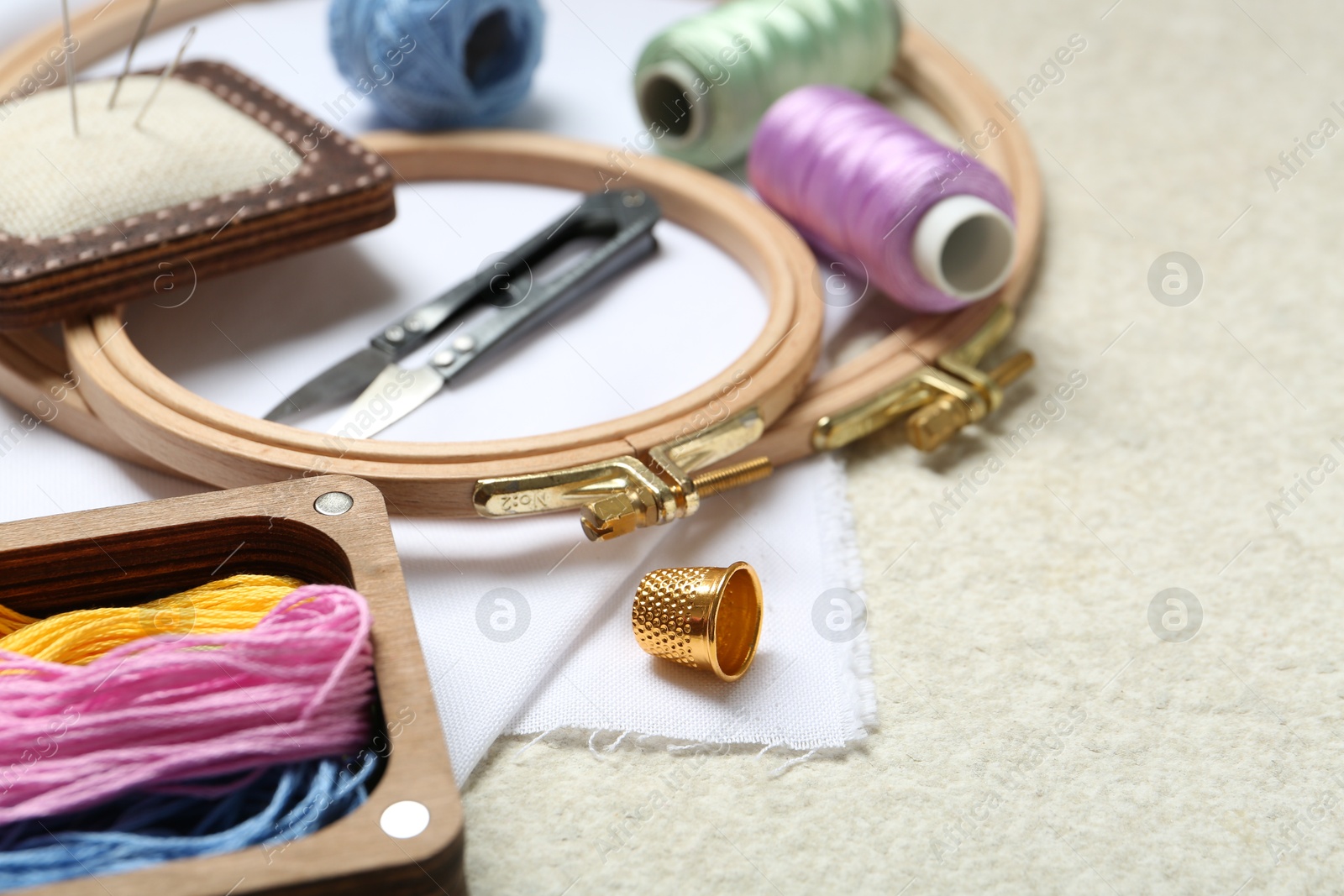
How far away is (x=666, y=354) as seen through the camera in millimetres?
898

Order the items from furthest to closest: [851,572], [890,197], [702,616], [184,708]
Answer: [890,197], [851,572], [702,616], [184,708]

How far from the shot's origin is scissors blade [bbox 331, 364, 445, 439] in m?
0.81

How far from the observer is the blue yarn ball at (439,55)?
0.99 m

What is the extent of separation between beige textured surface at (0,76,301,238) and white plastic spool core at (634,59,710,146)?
0.33m

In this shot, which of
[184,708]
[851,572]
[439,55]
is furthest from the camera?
[439,55]

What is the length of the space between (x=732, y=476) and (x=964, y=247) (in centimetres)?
28

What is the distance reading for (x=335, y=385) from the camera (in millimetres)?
834

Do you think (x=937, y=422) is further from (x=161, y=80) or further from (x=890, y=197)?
(x=161, y=80)

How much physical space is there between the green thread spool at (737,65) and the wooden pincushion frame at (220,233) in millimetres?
288

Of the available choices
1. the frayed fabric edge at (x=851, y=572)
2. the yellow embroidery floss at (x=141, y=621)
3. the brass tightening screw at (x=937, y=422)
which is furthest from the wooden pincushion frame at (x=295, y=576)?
the brass tightening screw at (x=937, y=422)

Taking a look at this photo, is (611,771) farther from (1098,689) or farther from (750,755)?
(1098,689)

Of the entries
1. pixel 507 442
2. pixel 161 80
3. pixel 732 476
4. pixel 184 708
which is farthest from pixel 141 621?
pixel 161 80

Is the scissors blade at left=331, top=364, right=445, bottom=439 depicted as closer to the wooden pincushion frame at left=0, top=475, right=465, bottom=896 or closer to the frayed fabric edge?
the wooden pincushion frame at left=0, top=475, right=465, bottom=896

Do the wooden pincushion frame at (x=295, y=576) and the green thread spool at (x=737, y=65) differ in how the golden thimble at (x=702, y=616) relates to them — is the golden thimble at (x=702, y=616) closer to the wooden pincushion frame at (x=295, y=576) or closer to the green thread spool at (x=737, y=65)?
the wooden pincushion frame at (x=295, y=576)
